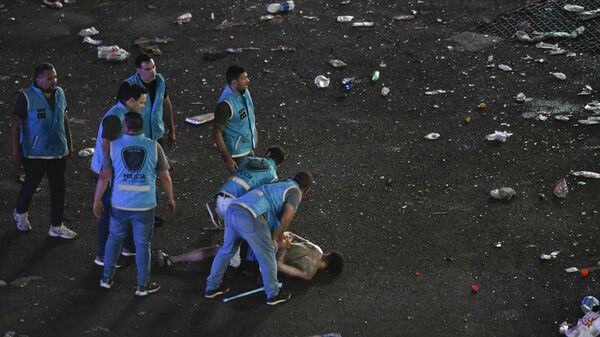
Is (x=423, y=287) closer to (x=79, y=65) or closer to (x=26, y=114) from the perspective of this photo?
(x=26, y=114)

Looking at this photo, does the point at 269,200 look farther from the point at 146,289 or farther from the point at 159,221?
the point at 159,221

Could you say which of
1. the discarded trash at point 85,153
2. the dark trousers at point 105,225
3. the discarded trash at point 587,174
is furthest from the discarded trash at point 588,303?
the discarded trash at point 85,153

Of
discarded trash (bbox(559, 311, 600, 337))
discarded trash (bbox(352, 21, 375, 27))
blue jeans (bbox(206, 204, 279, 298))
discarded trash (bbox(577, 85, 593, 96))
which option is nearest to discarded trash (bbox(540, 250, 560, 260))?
discarded trash (bbox(559, 311, 600, 337))

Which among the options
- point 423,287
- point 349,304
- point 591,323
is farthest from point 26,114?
point 591,323

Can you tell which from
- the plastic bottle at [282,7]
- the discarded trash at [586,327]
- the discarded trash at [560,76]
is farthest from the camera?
Result: the plastic bottle at [282,7]

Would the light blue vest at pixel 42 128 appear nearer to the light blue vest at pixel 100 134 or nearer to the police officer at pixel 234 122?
the light blue vest at pixel 100 134

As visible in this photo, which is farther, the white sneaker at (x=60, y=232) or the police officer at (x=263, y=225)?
the white sneaker at (x=60, y=232)

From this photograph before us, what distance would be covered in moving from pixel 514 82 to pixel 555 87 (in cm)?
50

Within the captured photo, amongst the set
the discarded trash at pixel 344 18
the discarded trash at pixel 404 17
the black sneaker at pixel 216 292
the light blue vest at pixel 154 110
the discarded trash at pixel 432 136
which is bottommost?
the discarded trash at pixel 432 136

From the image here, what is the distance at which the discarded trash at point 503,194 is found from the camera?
29.1ft

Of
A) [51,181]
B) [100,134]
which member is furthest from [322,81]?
[100,134]

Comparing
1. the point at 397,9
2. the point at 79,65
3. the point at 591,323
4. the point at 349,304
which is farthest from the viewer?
the point at 397,9

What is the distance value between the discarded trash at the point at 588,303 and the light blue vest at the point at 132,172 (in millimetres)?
3548

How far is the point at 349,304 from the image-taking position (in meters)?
7.38
